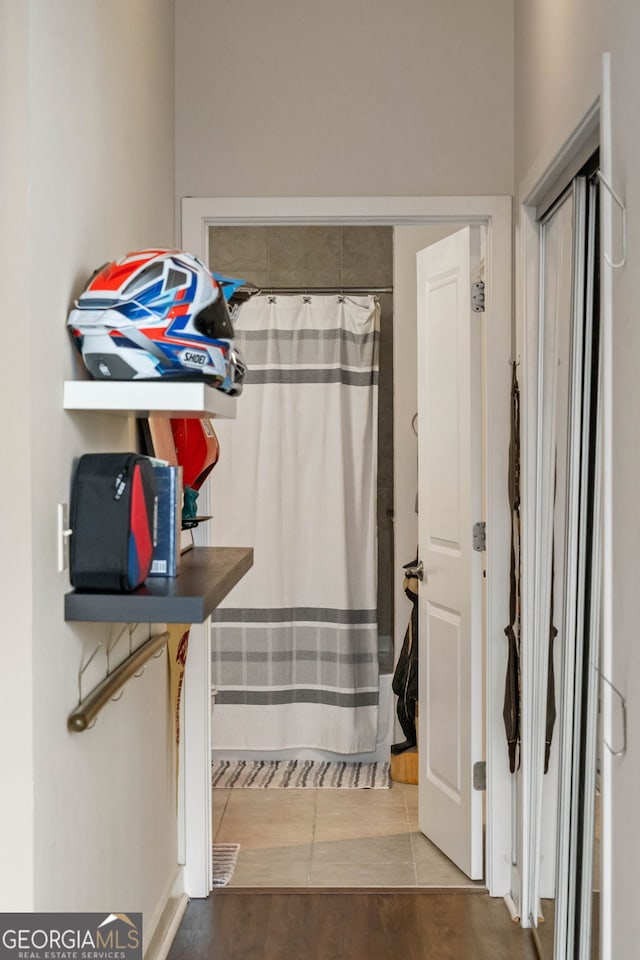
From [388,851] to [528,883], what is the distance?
0.78m

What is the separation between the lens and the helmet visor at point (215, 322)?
1931 millimetres

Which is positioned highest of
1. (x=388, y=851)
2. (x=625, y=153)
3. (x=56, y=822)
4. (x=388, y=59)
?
(x=388, y=59)

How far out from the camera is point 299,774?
4.72 m

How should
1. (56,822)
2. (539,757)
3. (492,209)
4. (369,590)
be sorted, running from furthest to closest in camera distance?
(369,590) → (492,209) → (539,757) → (56,822)

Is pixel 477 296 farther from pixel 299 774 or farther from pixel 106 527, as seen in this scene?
pixel 299 774

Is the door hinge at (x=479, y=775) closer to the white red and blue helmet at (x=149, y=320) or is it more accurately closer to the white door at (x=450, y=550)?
the white door at (x=450, y=550)

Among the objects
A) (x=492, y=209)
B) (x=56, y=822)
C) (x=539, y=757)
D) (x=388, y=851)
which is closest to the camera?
(x=56, y=822)

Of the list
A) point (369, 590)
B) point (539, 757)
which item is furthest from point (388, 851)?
point (369, 590)

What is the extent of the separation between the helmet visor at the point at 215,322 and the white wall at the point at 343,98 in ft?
4.76

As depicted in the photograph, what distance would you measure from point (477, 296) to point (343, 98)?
79 centimetres

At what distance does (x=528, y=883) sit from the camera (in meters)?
3.07

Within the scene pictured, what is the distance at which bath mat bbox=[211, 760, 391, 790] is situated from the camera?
457 centimetres

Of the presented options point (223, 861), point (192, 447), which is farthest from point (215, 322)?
point (223, 861)

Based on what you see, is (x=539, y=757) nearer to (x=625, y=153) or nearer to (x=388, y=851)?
(x=388, y=851)
